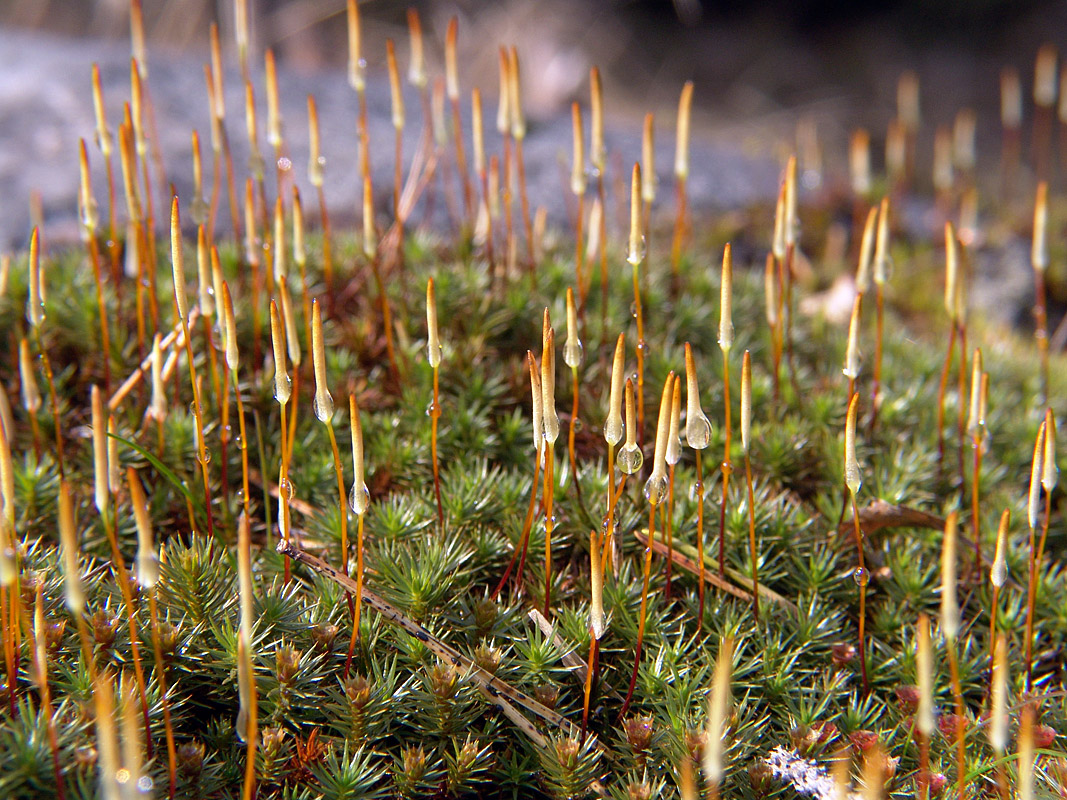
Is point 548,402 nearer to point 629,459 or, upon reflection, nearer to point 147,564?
point 629,459

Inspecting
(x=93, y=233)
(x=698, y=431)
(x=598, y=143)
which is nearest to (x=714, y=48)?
(x=598, y=143)

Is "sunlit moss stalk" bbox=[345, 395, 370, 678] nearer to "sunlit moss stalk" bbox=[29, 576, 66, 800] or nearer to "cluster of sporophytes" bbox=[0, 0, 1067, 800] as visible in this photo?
"cluster of sporophytes" bbox=[0, 0, 1067, 800]

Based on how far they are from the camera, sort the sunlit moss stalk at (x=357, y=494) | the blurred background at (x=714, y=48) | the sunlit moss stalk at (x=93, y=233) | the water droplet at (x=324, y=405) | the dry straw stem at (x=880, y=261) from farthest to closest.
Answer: the blurred background at (x=714, y=48) → the dry straw stem at (x=880, y=261) → the sunlit moss stalk at (x=93, y=233) → the water droplet at (x=324, y=405) → the sunlit moss stalk at (x=357, y=494)

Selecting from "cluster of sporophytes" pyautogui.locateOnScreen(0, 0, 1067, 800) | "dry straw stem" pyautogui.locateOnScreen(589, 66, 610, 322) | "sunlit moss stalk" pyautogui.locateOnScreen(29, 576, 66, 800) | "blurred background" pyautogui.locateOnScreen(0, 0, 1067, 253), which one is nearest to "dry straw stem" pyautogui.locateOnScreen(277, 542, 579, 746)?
"cluster of sporophytes" pyautogui.locateOnScreen(0, 0, 1067, 800)

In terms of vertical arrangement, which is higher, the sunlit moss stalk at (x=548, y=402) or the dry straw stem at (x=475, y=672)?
the sunlit moss stalk at (x=548, y=402)

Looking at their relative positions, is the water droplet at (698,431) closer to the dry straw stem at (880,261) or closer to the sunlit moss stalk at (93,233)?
the dry straw stem at (880,261)

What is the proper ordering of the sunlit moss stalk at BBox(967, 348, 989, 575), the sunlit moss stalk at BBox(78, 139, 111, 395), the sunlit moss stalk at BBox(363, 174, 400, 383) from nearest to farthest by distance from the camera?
1. the sunlit moss stalk at BBox(967, 348, 989, 575)
2. the sunlit moss stalk at BBox(78, 139, 111, 395)
3. the sunlit moss stalk at BBox(363, 174, 400, 383)

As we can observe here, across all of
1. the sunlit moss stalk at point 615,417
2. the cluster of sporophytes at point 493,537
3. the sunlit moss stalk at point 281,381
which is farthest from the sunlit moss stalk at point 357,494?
the sunlit moss stalk at point 615,417

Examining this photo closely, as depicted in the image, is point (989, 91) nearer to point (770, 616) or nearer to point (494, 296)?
point (494, 296)

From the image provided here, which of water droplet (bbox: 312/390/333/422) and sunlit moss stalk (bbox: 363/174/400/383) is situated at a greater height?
sunlit moss stalk (bbox: 363/174/400/383)
